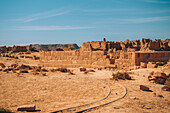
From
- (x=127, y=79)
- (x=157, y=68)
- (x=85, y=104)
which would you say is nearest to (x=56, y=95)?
(x=85, y=104)

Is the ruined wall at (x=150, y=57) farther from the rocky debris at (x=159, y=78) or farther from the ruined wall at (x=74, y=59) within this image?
the rocky debris at (x=159, y=78)

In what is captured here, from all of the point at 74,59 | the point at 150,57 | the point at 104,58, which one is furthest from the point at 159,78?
the point at 74,59

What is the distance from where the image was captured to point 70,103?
20.9 feet

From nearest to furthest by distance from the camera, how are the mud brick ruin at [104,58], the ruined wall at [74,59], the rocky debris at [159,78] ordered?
1. the rocky debris at [159,78]
2. the mud brick ruin at [104,58]
3. the ruined wall at [74,59]

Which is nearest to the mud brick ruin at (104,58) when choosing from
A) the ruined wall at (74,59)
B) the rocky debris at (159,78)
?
the ruined wall at (74,59)

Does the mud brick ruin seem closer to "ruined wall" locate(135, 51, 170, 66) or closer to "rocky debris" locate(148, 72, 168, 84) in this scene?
"ruined wall" locate(135, 51, 170, 66)

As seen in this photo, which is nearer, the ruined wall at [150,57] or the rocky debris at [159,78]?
the rocky debris at [159,78]

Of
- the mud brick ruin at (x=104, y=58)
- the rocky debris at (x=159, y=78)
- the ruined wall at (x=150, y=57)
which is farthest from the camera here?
the mud brick ruin at (x=104, y=58)

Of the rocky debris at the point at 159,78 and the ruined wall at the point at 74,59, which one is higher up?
the ruined wall at the point at 74,59

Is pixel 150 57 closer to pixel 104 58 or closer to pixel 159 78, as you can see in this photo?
pixel 104 58

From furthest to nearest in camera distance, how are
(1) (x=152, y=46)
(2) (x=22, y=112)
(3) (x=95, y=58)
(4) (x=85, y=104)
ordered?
(1) (x=152, y=46) < (3) (x=95, y=58) < (4) (x=85, y=104) < (2) (x=22, y=112)

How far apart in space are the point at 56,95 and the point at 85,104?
1.88 meters

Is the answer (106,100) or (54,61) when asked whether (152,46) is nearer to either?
(54,61)

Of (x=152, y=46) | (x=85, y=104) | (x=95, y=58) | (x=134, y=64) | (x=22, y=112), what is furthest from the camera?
(x=152, y=46)
